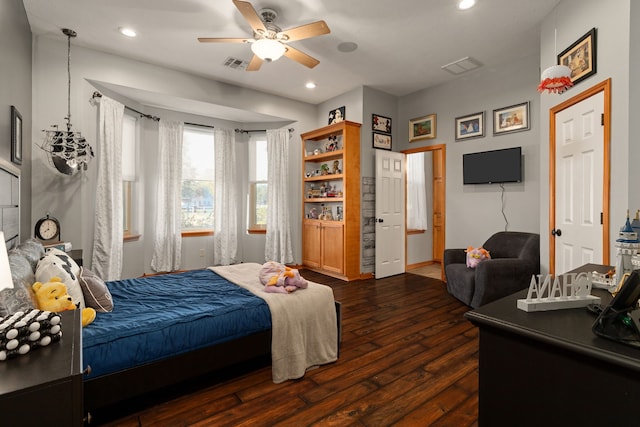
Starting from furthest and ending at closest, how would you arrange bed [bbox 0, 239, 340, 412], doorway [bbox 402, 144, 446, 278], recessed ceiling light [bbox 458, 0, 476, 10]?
doorway [bbox 402, 144, 446, 278] < recessed ceiling light [bbox 458, 0, 476, 10] < bed [bbox 0, 239, 340, 412]

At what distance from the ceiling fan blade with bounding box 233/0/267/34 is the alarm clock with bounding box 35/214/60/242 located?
2.85 metres

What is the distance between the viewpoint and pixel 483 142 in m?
4.35

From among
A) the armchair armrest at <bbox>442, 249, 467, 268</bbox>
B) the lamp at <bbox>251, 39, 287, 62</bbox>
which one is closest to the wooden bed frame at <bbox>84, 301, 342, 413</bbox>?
the lamp at <bbox>251, 39, 287, 62</bbox>

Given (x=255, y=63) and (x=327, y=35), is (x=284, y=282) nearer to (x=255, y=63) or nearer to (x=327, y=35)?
(x=255, y=63)

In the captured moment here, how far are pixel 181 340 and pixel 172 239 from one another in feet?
11.2

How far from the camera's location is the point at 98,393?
5.25 feet

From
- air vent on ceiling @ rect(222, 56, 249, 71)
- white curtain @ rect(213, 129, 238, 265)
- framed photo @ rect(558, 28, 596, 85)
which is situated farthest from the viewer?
white curtain @ rect(213, 129, 238, 265)

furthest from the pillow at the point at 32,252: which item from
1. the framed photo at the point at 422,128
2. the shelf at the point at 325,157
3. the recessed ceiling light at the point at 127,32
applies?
the framed photo at the point at 422,128

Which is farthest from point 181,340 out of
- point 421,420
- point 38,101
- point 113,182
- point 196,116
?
point 196,116

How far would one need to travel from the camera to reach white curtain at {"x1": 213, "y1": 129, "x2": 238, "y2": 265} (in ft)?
17.5

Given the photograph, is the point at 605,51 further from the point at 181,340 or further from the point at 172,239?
the point at 172,239

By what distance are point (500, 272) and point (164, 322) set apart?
10.5ft

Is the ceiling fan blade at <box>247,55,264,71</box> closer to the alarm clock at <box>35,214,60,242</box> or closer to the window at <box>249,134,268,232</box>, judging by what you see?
the window at <box>249,134,268,232</box>

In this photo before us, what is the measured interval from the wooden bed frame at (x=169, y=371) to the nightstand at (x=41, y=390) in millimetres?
780
